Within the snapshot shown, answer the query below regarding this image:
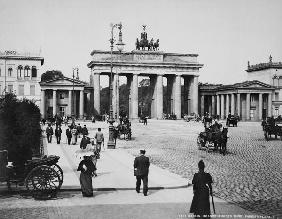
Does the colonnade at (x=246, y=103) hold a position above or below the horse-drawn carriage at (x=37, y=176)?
above

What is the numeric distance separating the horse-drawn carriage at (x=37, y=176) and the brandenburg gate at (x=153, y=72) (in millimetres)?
80240

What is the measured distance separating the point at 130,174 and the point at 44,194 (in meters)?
5.88

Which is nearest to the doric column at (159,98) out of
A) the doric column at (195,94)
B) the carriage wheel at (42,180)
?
the doric column at (195,94)

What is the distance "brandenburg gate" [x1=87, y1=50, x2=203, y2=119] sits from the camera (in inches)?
3784

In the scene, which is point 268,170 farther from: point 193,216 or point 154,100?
point 154,100

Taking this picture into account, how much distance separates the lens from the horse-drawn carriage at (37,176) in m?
14.4

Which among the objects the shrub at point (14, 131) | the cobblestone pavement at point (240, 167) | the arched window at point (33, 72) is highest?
the arched window at point (33, 72)

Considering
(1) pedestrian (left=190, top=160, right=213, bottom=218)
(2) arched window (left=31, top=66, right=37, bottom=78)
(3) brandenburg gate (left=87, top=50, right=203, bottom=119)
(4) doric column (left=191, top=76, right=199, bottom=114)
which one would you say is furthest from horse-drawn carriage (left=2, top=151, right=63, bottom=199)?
(4) doric column (left=191, top=76, right=199, bottom=114)

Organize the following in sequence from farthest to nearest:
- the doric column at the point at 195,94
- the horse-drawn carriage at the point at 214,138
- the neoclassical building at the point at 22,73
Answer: the doric column at the point at 195,94 < the neoclassical building at the point at 22,73 < the horse-drawn carriage at the point at 214,138

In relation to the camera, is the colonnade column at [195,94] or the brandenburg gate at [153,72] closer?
the brandenburg gate at [153,72]

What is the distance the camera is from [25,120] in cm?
2064

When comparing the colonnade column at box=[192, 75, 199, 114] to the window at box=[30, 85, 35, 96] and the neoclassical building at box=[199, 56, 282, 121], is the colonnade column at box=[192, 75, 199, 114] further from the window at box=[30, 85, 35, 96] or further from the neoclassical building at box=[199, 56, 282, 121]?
the window at box=[30, 85, 35, 96]

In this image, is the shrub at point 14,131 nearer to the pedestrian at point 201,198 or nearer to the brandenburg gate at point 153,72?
the pedestrian at point 201,198

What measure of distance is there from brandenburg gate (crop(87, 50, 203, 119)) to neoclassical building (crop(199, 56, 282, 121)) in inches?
258
